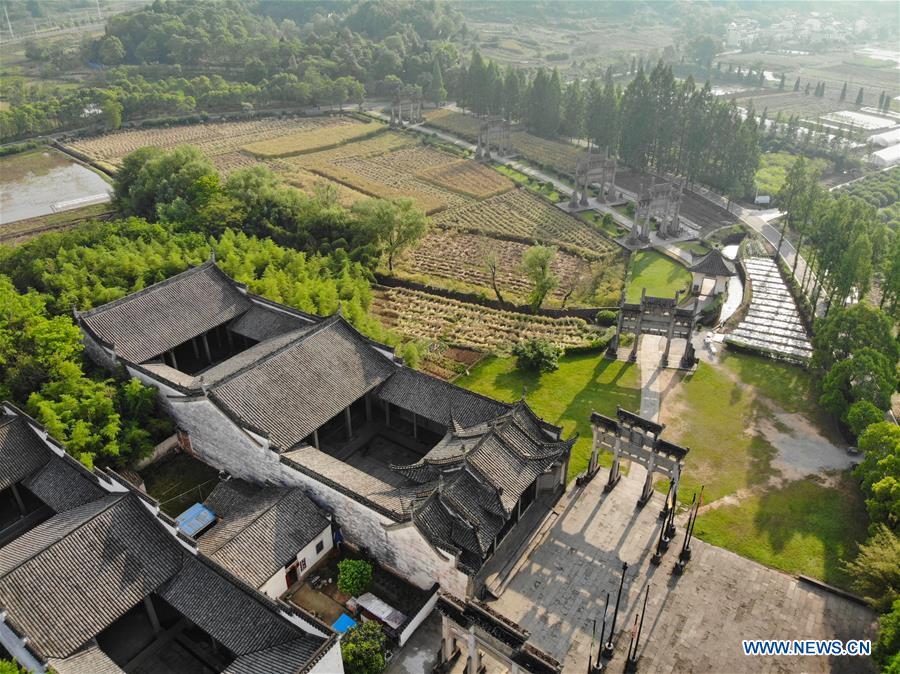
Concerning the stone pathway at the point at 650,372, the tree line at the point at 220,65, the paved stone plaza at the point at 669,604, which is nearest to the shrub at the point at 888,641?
the paved stone plaza at the point at 669,604

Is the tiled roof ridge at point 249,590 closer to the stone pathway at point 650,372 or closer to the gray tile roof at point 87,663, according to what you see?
the gray tile roof at point 87,663

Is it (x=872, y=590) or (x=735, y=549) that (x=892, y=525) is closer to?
(x=872, y=590)

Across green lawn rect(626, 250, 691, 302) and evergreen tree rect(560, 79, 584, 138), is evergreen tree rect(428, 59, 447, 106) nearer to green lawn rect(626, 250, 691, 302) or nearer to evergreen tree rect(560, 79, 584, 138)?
evergreen tree rect(560, 79, 584, 138)

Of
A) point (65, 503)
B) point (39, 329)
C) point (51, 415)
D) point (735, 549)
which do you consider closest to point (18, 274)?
point (39, 329)

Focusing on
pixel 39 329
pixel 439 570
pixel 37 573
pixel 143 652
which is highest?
pixel 39 329

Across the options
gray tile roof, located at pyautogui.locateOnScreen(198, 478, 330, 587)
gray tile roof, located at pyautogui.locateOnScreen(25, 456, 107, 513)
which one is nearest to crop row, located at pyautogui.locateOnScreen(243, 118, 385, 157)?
gray tile roof, located at pyautogui.locateOnScreen(25, 456, 107, 513)

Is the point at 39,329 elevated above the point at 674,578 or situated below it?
above
